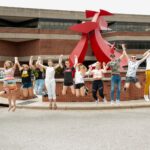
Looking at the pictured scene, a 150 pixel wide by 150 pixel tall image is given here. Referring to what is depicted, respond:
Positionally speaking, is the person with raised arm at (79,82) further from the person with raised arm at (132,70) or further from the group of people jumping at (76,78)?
the person with raised arm at (132,70)

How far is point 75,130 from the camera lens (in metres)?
7.20

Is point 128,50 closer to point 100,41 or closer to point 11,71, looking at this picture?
point 100,41

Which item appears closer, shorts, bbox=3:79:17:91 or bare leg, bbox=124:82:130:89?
shorts, bbox=3:79:17:91

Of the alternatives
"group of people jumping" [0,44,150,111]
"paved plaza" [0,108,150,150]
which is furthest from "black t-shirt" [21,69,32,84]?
"paved plaza" [0,108,150,150]

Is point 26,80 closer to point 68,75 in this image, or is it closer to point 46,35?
point 68,75

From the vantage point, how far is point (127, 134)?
659 cm

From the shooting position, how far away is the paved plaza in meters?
5.79

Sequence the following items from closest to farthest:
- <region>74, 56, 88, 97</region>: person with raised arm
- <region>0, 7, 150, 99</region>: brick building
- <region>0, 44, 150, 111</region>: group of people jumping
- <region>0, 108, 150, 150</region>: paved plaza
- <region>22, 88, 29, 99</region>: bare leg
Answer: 1. <region>0, 108, 150, 150</region>: paved plaza
2. <region>0, 44, 150, 111</region>: group of people jumping
3. <region>74, 56, 88, 97</region>: person with raised arm
4. <region>22, 88, 29, 99</region>: bare leg
5. <region>0, 7, 150, 99</region>: brick building

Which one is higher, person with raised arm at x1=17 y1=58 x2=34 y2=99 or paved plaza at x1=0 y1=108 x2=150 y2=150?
person with raised arm at x1=17 y1=58 x2=34 y2=99

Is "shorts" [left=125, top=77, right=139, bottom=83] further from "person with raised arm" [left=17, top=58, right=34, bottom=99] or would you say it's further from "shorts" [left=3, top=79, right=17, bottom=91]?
"shorts" [left=3, top=79, right=17, bottom=91]

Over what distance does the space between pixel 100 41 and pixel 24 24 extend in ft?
108

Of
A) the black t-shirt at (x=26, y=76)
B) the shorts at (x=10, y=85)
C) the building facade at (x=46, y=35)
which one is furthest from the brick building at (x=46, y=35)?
the shorts at (x=10, y=85)

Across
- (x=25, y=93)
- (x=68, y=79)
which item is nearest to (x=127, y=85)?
(x=68, y=79)

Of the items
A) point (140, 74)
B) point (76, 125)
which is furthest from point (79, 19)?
point (76, 125)
